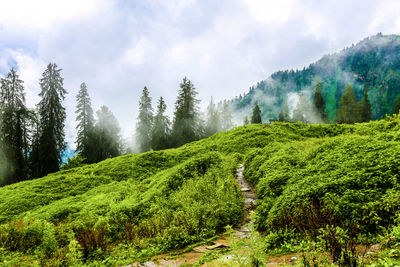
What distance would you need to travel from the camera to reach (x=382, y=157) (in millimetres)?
→ 4887

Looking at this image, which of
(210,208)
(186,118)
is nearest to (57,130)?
(186,118)

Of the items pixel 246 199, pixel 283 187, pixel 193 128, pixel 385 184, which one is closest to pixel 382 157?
pixel 385 184

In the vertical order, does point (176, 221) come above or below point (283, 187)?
below

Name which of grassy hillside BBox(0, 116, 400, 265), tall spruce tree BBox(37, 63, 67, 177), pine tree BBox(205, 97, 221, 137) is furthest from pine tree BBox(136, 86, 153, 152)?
grassy hillside BBox(0, 116, 400, 265)

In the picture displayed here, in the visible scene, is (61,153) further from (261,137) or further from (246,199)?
(246,199)

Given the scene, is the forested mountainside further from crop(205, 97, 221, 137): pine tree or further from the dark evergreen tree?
the dark evergreen tree

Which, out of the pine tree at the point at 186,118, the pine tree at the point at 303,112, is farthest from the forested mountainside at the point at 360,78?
the pine tree at the point at 186,118

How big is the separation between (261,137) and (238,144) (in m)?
1.97

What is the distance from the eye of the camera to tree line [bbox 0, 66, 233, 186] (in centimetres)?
2458

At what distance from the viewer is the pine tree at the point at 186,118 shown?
38781 mm

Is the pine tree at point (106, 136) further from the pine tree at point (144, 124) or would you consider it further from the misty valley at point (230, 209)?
the misty valley at point (230, 209)

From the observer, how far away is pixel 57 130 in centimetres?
2756

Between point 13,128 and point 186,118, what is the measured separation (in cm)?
2390

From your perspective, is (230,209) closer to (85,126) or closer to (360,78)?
(85,126)
